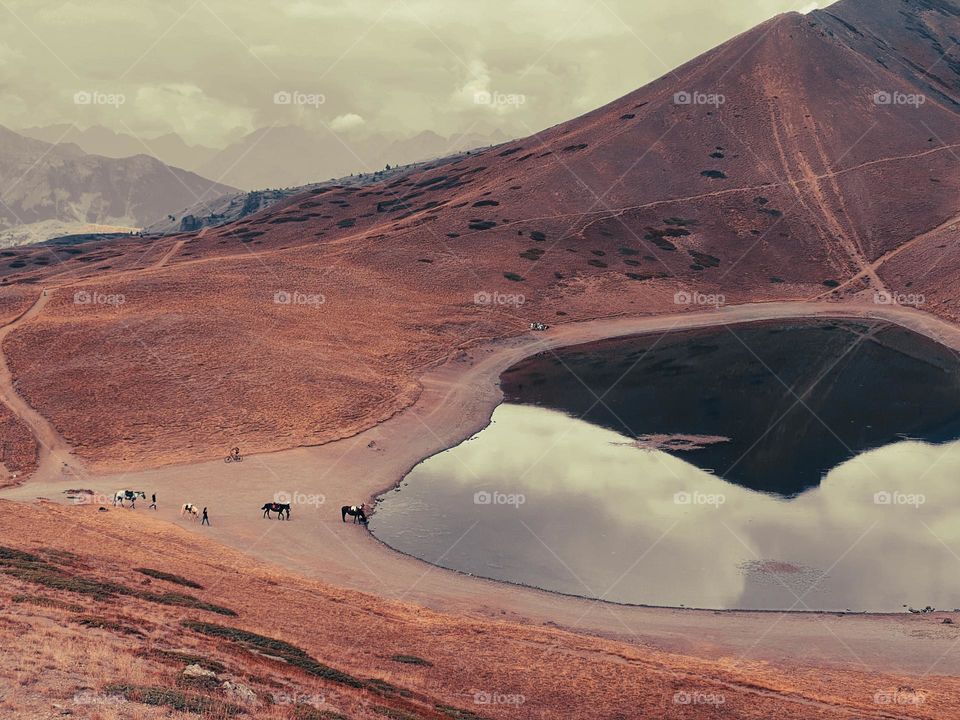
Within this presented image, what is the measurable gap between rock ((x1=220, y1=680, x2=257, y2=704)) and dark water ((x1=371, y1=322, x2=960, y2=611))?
25973 mm

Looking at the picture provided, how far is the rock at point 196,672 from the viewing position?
2387 centimetres

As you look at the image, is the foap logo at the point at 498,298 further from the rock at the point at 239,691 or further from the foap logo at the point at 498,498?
the rock at the point at 239,691

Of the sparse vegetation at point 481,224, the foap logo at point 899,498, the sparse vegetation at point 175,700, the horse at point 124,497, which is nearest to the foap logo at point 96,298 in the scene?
the horse at point 124,497

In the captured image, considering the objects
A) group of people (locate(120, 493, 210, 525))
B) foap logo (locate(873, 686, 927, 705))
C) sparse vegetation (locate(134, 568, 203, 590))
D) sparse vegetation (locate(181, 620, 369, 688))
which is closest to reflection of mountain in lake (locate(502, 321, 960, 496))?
foap logo (locate(873, 686, 927, 705))

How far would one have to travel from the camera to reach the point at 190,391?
3054 inches

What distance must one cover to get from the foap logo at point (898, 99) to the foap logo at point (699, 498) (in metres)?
174

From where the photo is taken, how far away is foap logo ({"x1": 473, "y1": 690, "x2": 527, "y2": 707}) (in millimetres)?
29484

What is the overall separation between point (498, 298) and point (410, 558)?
79.8 m

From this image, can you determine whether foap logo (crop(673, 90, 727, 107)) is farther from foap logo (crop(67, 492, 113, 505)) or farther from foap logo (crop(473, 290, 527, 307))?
foap logo (crop(67, 492, 113, 505))

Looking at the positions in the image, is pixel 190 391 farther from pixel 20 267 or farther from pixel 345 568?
pixel 20 267

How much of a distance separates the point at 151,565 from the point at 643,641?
26.5 m

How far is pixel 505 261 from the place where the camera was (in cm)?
13875

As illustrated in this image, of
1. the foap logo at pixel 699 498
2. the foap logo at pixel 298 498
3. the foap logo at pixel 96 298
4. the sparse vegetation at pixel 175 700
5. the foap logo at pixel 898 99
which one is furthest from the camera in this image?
the foap logo at pixel 898 99

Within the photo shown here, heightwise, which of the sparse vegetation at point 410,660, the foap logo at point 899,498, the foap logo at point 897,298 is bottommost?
the sparse vegetation at point 410,660
